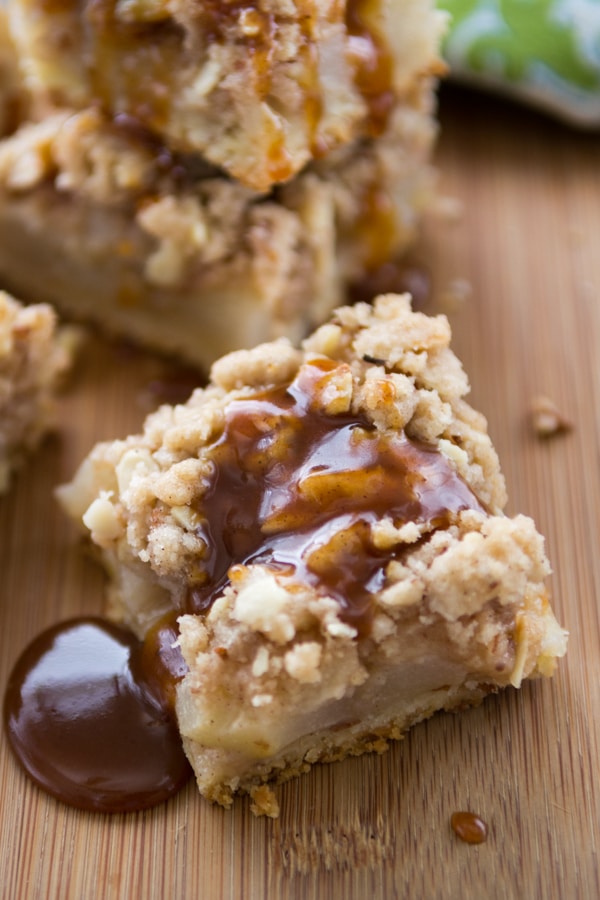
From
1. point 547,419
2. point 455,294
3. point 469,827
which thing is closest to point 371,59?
point 455,294

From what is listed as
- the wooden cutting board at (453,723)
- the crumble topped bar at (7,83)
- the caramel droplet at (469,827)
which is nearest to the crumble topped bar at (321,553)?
the wooden cutting board at (453,723)

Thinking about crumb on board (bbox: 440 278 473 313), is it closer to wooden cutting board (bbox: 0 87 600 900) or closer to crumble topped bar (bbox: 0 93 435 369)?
wooden cutting board (bbox: 0 87 600 900)

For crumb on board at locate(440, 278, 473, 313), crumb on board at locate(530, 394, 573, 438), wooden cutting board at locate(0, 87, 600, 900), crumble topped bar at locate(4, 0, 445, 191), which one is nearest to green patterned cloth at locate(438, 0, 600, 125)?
wooden cutting board at locate(0, 87, 600, 900)

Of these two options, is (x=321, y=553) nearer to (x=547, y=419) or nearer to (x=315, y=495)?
(x=315, y=495)

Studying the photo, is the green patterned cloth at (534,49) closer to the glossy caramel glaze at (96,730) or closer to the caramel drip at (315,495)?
the caramel drip at (315,495)

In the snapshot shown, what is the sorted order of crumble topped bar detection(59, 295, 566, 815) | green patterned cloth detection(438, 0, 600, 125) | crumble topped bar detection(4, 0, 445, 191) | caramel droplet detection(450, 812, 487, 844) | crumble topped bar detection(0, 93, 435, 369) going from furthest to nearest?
green patterned cloth detection(438, 0, 600, 125) < crumble topped bar detection(0, 93, 435, 369) < crumble topped bar detection(4, 0, 445, 191) < caramel droplet detection(450, 812, 487, 844) < crumble topped bar detection(59, 295, 566, 815)
